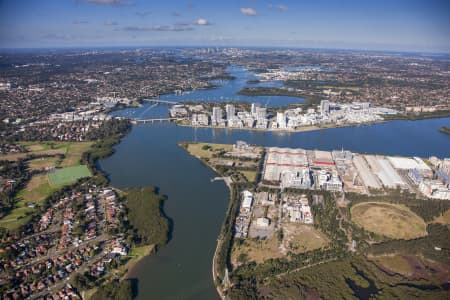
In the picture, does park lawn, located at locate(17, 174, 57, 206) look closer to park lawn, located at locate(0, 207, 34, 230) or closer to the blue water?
park lawn, located at locate(0, 207, 34, 230)

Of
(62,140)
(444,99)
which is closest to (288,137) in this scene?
(62,140)

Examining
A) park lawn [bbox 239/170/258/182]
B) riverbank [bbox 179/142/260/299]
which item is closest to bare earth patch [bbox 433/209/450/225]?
riverbank [bbox 179/142/260/299]

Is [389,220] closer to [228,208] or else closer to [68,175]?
[228,208]

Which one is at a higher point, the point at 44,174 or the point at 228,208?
the point at 44,174

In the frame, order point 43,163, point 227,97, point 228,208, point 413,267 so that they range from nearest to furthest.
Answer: point 413,267, point 228,208, point 43,163, point 227,97

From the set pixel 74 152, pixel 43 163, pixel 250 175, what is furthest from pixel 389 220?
pixel 43 163

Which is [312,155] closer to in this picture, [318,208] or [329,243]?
[318,208]
